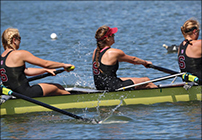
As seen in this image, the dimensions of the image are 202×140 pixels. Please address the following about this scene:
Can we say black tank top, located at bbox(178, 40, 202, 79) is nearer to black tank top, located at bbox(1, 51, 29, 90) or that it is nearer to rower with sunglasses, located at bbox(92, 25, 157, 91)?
rower with sunglasses, located at bbox(92, 25, 157, 91)

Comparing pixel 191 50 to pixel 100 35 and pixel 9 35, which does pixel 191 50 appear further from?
pixel 9 35

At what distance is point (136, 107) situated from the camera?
34.4 ft

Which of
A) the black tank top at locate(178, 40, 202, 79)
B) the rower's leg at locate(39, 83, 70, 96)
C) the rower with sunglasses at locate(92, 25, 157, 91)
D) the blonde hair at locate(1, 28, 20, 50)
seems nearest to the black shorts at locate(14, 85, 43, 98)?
the rower's leg at locate(39, 83, 70, 96)

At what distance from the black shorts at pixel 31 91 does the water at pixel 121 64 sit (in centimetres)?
55

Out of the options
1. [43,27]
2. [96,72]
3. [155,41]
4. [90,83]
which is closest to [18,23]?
[43,27]

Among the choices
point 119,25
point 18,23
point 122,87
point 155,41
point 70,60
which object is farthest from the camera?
point 18,23

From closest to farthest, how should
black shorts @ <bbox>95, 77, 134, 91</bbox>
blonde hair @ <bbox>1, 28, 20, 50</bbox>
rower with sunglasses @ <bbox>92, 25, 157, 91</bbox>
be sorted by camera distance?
1. blonde hair @ <bbox>1, 28, 20, 50</bbox>
2. rower with sunglasses @ <bbox>92, 25, 157, 91</bbox>
3. black shorts @ <bbox>95, 77, 134, 91</bbox>

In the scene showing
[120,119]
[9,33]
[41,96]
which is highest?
[9,33]

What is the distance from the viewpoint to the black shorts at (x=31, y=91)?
9672 millimetres

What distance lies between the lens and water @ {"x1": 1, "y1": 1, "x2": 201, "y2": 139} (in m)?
8.79

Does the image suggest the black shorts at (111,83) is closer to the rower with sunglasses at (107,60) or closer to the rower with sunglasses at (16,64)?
the rower with sunglasses at (107,60)

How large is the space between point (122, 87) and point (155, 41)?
1187 cm

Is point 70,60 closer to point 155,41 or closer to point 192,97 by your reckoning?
point 155,41

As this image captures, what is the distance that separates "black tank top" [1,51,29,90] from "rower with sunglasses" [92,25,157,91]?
69.6 inches
